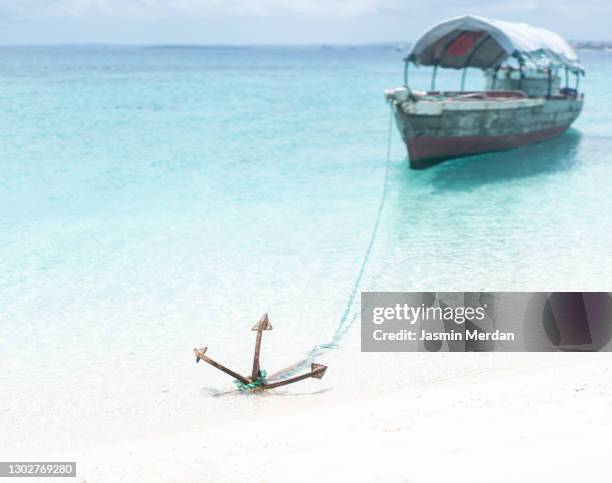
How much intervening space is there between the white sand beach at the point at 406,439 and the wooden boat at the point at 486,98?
37.7 feet

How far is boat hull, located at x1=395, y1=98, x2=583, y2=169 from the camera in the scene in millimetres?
16594

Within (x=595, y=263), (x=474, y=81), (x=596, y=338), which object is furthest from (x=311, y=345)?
(x=474, y=81)

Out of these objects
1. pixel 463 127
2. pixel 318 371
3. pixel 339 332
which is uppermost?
pixel 463 127

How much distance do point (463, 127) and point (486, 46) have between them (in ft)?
16.4

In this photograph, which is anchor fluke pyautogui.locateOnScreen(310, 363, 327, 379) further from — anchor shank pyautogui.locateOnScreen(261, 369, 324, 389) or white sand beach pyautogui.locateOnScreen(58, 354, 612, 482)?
white sand beach pyautogui.locateOnScreen(58, 354, 612, 482)

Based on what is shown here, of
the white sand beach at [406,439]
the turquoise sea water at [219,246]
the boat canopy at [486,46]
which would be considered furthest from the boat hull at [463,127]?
the white sand beach at [406,439]

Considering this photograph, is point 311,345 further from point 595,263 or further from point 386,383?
point 595,263

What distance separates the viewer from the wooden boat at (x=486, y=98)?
1680 centimetres

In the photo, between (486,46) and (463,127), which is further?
(486,46)

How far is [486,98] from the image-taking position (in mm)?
19141

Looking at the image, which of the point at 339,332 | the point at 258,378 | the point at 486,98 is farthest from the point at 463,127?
the point at 258,378

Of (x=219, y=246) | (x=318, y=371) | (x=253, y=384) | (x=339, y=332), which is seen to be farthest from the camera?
(x=219, y=246)

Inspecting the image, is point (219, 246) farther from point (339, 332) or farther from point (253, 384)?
point (253, 384)

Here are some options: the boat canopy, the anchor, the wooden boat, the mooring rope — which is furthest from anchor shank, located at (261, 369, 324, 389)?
the boat canopy
